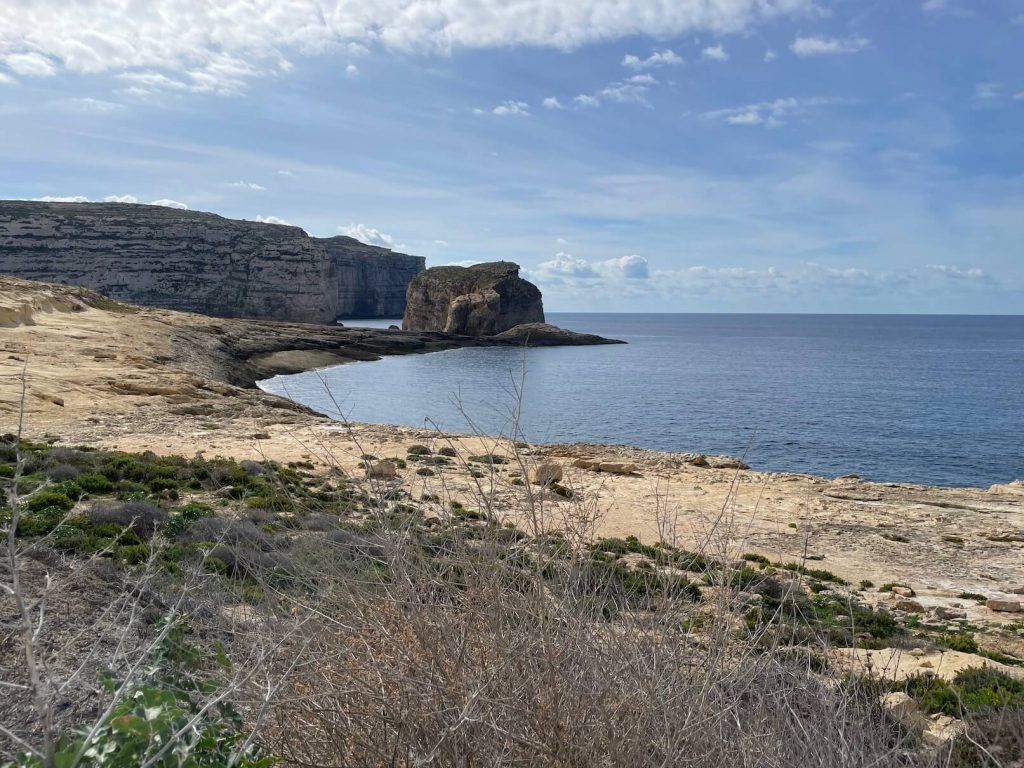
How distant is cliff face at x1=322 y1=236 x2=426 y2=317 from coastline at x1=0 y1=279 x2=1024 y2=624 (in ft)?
419

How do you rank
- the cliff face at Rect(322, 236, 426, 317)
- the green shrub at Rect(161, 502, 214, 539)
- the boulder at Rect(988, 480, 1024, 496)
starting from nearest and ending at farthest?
1. the green shrub at Rect(161, 502, 214, 539)
2. the boulder at Rect(988, 480, 1024, 496)
3. the cliff face at Rect(322, 236, 426, 317)

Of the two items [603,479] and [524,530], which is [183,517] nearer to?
[524,530]

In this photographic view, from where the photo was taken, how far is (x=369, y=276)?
581 feet

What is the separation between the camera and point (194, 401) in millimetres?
28031

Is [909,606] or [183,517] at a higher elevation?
[183,517]

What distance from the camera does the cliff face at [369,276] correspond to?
168 meters

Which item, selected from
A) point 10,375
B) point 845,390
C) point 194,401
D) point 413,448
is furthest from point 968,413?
point 10,375

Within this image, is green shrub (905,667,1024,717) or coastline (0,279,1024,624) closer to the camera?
green shrub (905,667,1024,717)

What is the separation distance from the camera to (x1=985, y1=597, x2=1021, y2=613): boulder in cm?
1084

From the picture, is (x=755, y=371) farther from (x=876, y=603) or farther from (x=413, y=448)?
(x=876, y=603)

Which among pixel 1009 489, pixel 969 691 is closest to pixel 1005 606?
pixel 969 691

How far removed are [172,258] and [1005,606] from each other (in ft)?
346

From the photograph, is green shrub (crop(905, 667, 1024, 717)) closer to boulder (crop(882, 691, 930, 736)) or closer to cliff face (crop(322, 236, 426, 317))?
boulder (crop(882, 691, 930, 736))

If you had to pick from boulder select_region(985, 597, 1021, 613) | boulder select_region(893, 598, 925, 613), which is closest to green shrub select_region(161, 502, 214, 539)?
boulder select_region(893, 598, 925, 613)
